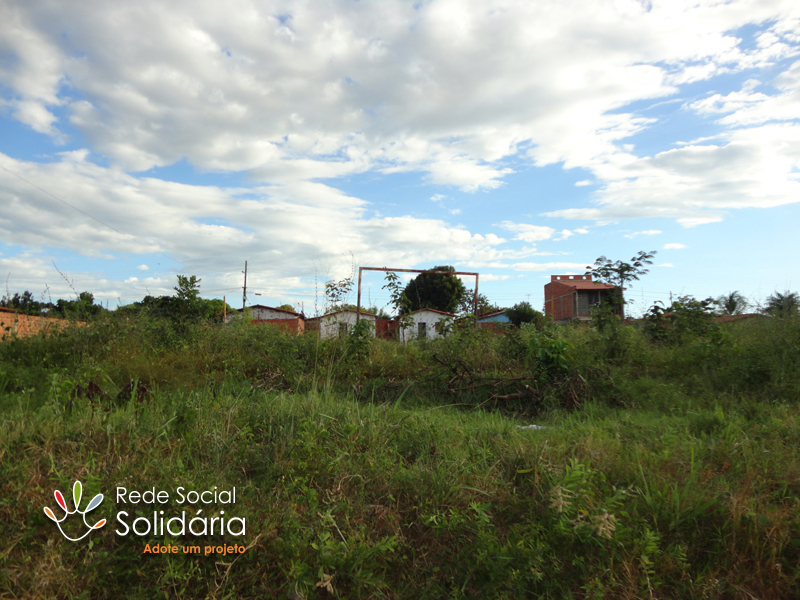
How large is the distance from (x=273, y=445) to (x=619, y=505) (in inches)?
84.6

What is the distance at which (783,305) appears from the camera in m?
7.82

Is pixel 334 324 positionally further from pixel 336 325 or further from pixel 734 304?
pixel 734 304

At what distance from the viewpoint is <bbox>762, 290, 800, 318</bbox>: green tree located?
7.21 meters

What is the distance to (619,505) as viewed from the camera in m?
2.59

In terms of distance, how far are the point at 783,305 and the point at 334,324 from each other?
7743mm

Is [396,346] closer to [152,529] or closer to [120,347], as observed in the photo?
[120,347]

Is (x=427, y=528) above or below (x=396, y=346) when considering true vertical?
below

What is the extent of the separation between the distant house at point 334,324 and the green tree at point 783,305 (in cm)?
652

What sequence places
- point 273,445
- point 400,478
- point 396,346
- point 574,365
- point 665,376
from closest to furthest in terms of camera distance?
point 400,478
point 273,445
point 574,365
point 665,376
point 396,346

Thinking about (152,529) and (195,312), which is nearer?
(152,529)

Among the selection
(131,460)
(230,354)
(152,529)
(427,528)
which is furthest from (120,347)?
(427,528)

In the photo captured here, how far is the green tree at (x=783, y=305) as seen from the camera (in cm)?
721

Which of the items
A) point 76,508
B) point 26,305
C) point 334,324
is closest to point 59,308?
point 26,305

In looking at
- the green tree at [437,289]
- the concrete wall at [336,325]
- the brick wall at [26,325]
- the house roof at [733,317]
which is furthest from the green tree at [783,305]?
the green tree at [437,289]
